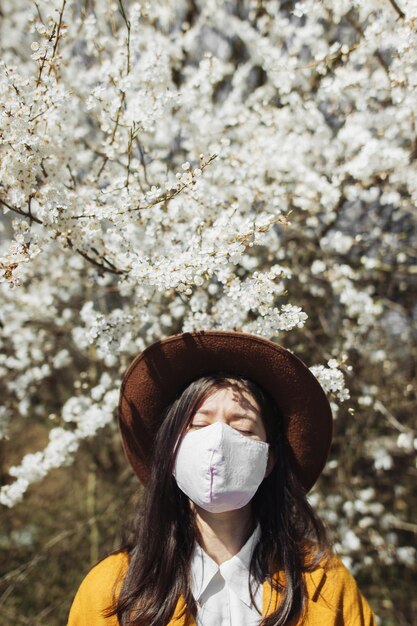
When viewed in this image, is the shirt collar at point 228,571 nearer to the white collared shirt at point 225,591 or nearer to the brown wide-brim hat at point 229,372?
the white collared shirt at point 225,591

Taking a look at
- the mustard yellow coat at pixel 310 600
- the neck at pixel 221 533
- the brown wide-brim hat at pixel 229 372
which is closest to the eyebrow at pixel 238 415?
the brown wide-brim hat at pixel 229 372

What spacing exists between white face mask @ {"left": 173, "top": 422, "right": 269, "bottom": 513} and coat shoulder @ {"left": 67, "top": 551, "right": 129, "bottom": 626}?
0.37 m

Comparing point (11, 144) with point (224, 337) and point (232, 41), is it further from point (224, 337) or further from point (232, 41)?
point (232, 41)

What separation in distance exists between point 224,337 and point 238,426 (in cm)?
27

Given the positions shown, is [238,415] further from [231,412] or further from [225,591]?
[225,591]

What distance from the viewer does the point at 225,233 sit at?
5.43ft

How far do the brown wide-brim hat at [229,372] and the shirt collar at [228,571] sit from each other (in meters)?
0.36

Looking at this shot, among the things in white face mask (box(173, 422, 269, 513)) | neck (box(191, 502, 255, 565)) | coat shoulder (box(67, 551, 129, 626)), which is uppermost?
white face mask (box(173, 422, 269, 513))

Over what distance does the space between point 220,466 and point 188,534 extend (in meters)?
0.36

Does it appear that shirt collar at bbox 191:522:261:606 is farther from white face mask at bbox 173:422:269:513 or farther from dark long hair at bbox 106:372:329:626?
white face mask at bbox 173:422:269:513

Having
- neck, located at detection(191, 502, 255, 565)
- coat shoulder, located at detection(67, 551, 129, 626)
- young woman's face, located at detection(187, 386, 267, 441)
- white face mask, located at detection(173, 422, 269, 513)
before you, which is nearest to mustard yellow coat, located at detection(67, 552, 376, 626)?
coat shoulder, located at detection(67, 551, 129, 626)

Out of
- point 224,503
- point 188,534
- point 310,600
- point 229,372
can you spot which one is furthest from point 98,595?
point 229,372

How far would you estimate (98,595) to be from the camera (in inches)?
63.3

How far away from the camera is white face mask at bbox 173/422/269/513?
5.01 feet
